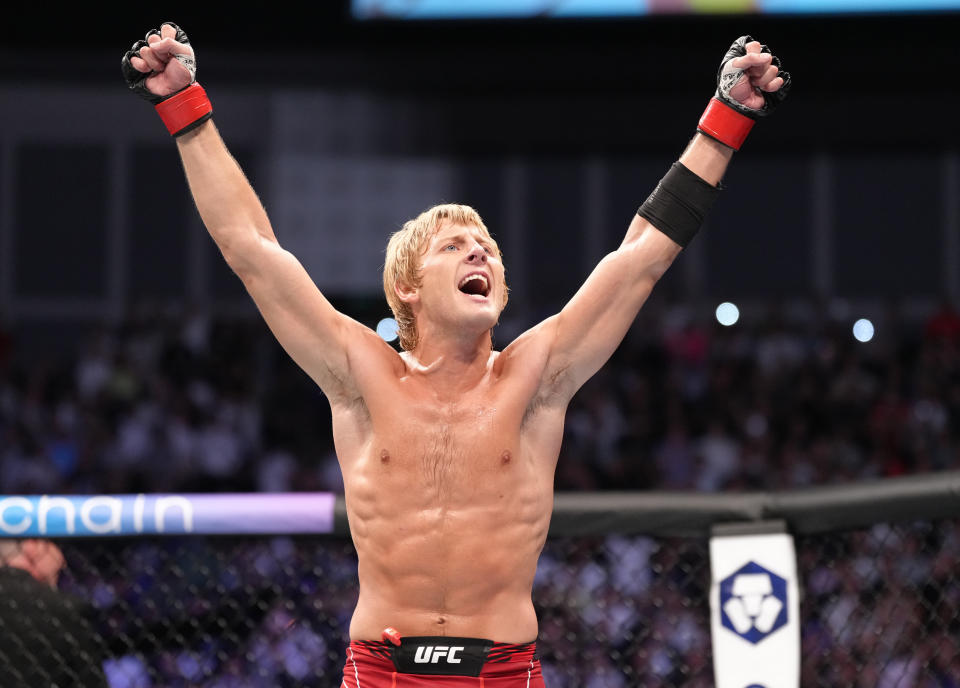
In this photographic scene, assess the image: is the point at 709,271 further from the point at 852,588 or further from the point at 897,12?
the point at 852,588

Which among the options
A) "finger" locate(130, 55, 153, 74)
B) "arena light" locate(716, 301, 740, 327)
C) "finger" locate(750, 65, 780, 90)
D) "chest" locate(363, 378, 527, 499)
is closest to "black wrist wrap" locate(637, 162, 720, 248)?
"finger" locate(750, 65, 780, 90)

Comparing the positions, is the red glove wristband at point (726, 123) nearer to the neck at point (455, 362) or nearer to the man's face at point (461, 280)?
the man's face at point (461, 280)

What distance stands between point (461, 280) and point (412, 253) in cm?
15

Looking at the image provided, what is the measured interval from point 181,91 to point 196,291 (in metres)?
9.75

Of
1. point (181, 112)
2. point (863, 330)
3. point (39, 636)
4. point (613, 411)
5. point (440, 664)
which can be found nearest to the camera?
point (440, 664)

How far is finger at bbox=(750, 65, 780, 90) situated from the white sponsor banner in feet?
2.90

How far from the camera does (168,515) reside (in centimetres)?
229

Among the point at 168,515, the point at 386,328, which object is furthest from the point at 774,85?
the point at 386,328

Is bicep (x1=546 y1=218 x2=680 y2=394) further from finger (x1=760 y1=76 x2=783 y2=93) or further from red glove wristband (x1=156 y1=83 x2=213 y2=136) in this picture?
red glove wristband (x1=156 y1=83 x2=213 y2=136)

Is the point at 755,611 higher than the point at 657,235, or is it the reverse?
the point at 657,235

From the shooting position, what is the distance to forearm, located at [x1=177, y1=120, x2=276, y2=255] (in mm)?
2076

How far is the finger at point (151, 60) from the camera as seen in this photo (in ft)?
6.78

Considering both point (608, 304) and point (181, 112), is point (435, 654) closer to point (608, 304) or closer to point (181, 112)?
point (608, 304)

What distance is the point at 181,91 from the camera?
6.87 ft
